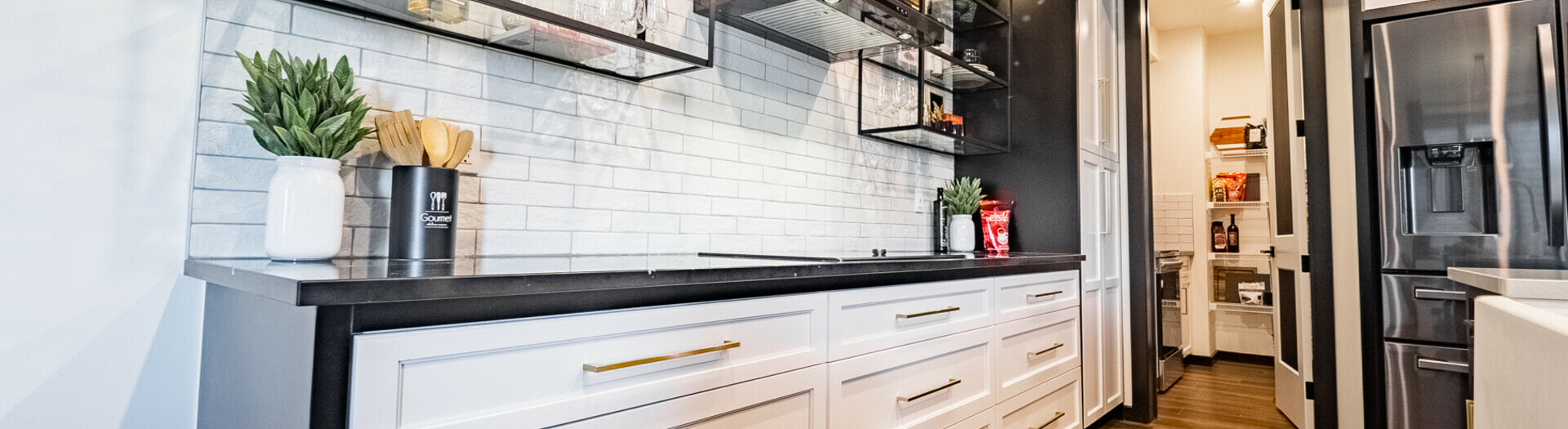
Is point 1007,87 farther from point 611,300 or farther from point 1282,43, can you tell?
point 611,300

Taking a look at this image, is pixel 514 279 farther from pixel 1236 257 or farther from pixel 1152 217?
pixel 1236 257

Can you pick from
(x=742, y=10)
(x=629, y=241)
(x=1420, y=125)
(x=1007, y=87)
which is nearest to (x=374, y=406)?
(x=629, y=241)

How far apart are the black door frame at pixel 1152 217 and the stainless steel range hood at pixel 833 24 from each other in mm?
1508

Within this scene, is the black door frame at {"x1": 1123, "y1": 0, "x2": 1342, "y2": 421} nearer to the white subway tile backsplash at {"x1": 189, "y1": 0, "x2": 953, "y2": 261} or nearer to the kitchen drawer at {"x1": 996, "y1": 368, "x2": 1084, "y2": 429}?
the kitchen drawer at {"x1": 996, "y1": 368, "x2": 1084, "y2": 429}

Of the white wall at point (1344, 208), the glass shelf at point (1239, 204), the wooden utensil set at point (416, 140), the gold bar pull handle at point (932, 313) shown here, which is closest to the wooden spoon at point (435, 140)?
the wooden utensil set at point (416, 140)

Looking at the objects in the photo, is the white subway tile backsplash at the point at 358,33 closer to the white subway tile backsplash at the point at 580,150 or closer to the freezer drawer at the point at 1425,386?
the white subway tile backsplash at the point at 580,150

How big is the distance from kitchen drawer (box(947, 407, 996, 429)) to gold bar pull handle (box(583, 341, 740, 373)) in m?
0.92

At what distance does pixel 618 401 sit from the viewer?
42.6 inches

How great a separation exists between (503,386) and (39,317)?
2.32 ft

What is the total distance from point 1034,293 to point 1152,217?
4.55 feet

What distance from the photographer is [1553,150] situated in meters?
2.33

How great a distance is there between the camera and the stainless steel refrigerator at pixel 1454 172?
92.7 inches

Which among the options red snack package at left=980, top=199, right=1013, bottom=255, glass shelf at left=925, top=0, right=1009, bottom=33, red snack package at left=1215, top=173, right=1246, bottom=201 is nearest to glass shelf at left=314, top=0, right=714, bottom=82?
glass shelf at left=925, top=0, right=1009, bottom=33

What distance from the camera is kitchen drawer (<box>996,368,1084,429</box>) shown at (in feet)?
7.30
